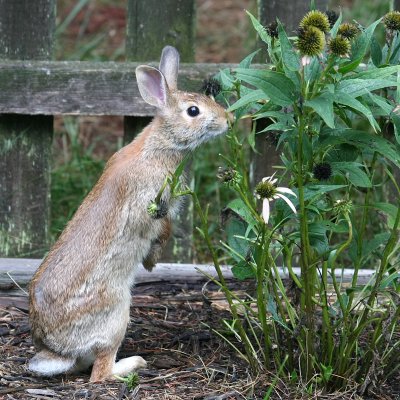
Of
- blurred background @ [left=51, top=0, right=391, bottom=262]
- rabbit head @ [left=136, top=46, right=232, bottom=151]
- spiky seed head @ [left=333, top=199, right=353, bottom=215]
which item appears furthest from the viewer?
blurred background @ [left=51, top=0, right=391, bottom=262]

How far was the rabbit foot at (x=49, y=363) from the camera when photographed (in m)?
4.04

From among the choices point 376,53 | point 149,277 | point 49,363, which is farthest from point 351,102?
point 149,277

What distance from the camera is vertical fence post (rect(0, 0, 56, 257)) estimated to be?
5.14 meters

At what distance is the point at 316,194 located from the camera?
3.43 metres

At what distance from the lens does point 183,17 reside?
5.23 metres

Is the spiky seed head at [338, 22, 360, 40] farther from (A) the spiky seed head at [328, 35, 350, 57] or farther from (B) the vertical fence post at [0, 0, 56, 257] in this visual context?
(B) the vertical fence post at [0, 0, 56, 257]

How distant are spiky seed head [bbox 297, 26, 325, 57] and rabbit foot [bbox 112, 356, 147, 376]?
165 cm

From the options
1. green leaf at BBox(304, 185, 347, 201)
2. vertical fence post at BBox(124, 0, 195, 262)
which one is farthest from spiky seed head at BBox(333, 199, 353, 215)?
vertical fence post at BBox(124, 0, 195, 262)

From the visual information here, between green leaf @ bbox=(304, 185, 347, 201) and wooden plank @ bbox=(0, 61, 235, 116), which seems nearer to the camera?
green leaf @ bbox=(304, 185, 347, 201)

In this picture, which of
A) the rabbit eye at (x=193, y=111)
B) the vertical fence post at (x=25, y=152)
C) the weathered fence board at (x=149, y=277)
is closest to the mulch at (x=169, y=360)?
the weathered fence board at (x=149, y=277)

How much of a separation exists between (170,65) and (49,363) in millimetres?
1450

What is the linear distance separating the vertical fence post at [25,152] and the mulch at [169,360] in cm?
65

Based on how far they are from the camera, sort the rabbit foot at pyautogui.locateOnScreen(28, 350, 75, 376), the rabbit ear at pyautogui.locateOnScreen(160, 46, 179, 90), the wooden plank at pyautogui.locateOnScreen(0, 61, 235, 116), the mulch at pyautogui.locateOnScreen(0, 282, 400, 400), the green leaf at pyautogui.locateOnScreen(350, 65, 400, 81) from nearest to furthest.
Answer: the green leaf at pyautogui.locateOnScreen(350, 65, 400, 81), the mulch at pyautogui.locateOnScreen(0, 282, 400, 400), the rabbit foot at pyautogui.locateOnScreen(28, 350, 75, 376), the rabbit ear at pyautogui.locateOnScreen(160, 46, 179, 90), the wooden plank at pyautogui.locateOnScreen(0, 61, 235, 116)

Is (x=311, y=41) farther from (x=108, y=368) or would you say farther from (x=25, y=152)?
(x=25, y=152)
